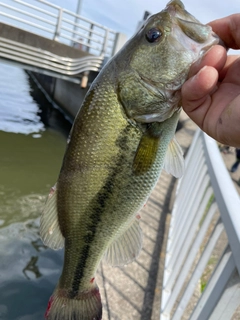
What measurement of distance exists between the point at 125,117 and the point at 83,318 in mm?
1247

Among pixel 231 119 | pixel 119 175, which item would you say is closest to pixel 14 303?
pixel 119 175

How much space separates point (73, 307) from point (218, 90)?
4.83 ft

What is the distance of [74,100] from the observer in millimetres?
13000

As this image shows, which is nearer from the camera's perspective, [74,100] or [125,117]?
[125,117]

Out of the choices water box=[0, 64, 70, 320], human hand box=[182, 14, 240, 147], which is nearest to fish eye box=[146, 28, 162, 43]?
human hand box=[182, 14, 240, 147]

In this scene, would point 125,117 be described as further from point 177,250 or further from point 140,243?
point 177,250

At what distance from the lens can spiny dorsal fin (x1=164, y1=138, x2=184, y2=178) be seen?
173 centimetres

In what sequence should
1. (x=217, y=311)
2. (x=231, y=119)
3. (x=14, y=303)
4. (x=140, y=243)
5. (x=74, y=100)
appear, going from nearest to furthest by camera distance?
(x=231, y=119), (x=217, y=311), (x=140, y=243), (x=14, y=303), (x=74, y=100)

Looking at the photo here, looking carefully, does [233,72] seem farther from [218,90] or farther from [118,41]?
[118,41]

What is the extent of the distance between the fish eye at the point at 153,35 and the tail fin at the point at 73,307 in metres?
1.48

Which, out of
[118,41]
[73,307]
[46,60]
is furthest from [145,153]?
[118,41]

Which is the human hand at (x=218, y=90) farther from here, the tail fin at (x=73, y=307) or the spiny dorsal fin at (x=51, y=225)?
the tail fin at (x=73, y=307)

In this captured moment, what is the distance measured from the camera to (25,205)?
5680 mm

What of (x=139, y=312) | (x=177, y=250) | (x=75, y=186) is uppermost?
(x=75, y=186)
